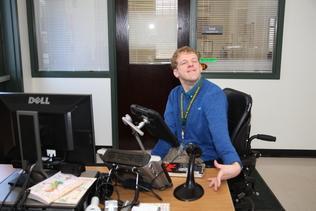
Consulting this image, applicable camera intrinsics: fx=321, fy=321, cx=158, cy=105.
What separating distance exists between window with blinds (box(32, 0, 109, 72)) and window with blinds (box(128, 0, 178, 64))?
331mm

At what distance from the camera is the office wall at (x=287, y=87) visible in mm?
3584

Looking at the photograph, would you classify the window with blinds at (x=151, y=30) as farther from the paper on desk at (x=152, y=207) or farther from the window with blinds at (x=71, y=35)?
the paper on desk at (x=152, y=207)

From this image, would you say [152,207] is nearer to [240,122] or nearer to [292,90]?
[240,122]

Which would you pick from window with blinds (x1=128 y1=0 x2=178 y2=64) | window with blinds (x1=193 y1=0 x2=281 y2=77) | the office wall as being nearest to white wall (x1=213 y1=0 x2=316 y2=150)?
the office wall

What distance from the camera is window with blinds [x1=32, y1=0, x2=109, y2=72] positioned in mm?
3791

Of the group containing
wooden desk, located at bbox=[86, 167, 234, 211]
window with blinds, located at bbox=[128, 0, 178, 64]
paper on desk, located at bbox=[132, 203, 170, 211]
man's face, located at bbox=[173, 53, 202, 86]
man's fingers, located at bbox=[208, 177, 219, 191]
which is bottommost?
wooden desk, located at bbox=[86, 167, 234, 211]

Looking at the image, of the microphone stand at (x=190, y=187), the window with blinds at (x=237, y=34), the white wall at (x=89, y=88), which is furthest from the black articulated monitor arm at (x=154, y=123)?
the white wall at (x=89, y=88)

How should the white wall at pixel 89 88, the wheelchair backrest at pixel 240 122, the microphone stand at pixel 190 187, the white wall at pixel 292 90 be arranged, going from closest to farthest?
1. the microphone stand at pixel 190 187
2. the wheelchair backrest at pixel 240 122
3. the white wall at pixel 292 90
4. the white wall at pixel 89 88

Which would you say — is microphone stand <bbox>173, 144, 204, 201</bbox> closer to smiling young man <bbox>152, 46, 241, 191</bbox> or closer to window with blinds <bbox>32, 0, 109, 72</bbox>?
smiling young man <bbox>152, 46, 241, 191</bbox>

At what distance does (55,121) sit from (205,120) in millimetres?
848

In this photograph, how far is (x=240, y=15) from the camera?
11.9 ft

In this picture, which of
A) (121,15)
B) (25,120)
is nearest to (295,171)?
(121,15)

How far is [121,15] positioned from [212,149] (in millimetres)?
2351

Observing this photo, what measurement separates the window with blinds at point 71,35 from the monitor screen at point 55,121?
2.53 m
